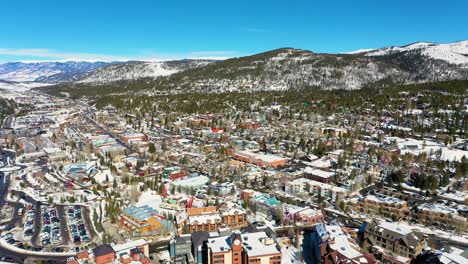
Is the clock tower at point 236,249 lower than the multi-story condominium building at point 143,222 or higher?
higher

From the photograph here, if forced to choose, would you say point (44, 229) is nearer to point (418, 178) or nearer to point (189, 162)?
point (189, 162)

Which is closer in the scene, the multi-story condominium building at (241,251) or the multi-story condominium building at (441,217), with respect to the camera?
the multi-story condominium building at (241,251)

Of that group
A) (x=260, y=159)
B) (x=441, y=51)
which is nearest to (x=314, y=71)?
(x=441, y=51)

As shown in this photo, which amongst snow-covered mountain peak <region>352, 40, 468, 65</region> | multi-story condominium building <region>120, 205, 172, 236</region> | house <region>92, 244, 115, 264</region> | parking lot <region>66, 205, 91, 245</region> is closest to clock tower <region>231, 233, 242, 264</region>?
house <region>92, 244, 115, 264</region>

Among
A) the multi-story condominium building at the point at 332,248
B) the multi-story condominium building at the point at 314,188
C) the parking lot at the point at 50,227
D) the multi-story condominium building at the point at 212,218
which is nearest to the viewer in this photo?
the multi-story condominium building at the point at 332,248

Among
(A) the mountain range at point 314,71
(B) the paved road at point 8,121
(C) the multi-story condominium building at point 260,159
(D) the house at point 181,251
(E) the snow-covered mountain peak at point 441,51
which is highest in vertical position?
(E) the snow-covered mountain peak at point 441,51

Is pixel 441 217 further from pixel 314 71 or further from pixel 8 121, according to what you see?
pixel 314 71

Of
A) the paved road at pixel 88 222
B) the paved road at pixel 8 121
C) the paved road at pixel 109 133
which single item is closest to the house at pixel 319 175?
the paved road at pixel 88 222

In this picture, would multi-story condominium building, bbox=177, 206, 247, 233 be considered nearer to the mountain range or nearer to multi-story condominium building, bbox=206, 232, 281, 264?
multi-story condominium building, bbox=206, 232, 281, 264

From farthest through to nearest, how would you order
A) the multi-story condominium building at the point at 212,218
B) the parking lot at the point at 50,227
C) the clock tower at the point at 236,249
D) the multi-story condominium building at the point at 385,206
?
the multi-story condominium building at the point at 385,206 → the multi-story condominium building at the point at 212,218 → the parking lot at the point at 50,227 → the clock tower at the point at 236,249

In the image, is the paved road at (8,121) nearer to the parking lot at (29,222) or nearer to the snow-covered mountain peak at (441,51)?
the parking lot at (29,222)
